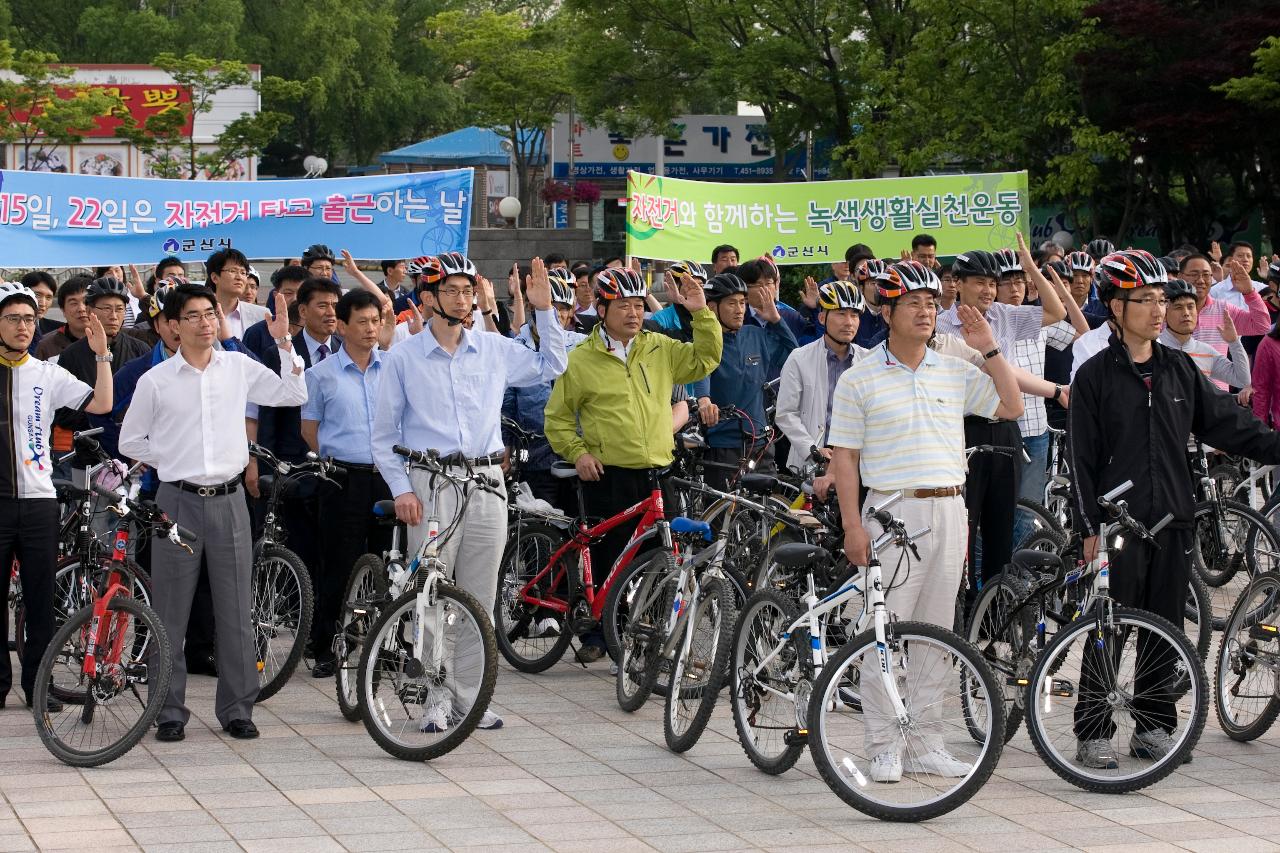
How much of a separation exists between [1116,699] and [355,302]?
4567 millimetres

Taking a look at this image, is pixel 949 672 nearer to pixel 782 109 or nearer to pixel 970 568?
pixel 970 568

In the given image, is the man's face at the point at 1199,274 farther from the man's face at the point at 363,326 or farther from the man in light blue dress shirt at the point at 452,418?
the man in light blue dress shirt at the point at 452,418

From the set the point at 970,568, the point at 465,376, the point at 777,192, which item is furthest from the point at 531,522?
the point at 777,192

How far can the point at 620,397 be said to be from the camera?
31.4 feet

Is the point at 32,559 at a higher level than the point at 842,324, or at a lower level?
lower

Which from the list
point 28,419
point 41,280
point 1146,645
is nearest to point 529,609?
point 28,419

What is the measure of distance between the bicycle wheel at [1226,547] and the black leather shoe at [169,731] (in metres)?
6.38

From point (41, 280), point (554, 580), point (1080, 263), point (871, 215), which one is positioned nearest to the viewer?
point (554, 580)

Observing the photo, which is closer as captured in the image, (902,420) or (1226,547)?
(902,420)

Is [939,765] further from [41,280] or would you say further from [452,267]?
[41,280]

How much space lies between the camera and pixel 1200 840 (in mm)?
6449

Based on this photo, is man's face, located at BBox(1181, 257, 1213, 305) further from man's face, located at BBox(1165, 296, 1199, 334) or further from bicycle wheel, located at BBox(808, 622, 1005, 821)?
bicycle wheel, located at BBox(808, 622, 1005, 821)

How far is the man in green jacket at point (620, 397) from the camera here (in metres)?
9.52

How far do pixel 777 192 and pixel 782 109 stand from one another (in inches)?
837
